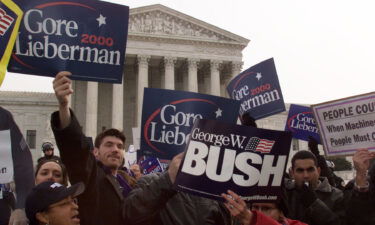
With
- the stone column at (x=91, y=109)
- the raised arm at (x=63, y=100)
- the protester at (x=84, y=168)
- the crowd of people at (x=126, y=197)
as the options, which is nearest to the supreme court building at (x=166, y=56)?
the stone column at (x=91, y=109)

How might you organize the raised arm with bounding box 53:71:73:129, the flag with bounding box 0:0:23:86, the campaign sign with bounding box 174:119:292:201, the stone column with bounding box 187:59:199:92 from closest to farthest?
1. the campaign sign with bounding box 174:119:292:201
2. the raised arm with bounding box 53:71:73:129
3. the flag with bounding box 0:0:23:86
4. the stone column with bounding box 187:59:199:92

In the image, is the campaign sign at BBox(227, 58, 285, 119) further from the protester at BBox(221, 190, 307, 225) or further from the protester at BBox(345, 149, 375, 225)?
the protester at BBox(221, 190, 307, 225)

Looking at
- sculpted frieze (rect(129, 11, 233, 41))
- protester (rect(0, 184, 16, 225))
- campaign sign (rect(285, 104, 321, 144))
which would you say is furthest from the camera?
sculpted frieze (rect(129, 11, 233, 41))

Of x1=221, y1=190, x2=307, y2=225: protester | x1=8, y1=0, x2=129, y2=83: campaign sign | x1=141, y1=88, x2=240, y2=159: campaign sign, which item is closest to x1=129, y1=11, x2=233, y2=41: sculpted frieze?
x1=141, y1=88, x2=240, y2=159: campaign sign

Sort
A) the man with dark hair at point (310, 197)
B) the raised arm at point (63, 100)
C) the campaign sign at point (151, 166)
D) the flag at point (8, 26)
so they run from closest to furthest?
the raised arm at point (63, 100) < the flag at point (8, 26) < the man with dark hair at point (310, 197) < the campaign sign at point (151, 166)

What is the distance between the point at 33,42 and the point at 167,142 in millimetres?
2688

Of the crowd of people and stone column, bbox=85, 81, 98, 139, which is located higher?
stone column, bbox=85, 81, 98, 139

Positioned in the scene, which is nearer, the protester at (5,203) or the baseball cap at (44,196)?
the baseball cap at (44,196)

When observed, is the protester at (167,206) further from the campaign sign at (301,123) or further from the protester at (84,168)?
the campaign sign at (301,123)

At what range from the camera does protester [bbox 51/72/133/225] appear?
3.79 metres

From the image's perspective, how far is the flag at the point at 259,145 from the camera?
3795 mm

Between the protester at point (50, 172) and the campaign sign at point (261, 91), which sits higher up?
the campaign sign at point (261, 91)

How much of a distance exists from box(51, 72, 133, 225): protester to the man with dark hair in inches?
92.9

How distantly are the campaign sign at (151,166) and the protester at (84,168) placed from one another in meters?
6.07
